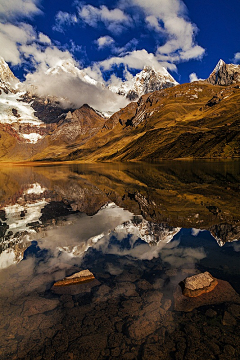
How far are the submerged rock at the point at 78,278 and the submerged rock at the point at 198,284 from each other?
5.64 metres

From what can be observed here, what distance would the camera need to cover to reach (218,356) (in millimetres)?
8102

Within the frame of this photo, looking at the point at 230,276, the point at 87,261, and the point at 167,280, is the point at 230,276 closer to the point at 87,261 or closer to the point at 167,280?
the point at 167,280

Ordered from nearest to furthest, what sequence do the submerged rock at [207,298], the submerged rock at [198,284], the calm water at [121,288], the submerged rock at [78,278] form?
the calm water at [121,288] < the submerged rock at [207,298] < the submerged rock at [198,284] < the submerged rock at [78,278]

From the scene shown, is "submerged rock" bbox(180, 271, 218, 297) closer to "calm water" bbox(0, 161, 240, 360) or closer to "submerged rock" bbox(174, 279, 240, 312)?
"submerged rock" bbox(174, 279, 240, 312)

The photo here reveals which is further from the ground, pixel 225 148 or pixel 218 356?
pixel 225 148

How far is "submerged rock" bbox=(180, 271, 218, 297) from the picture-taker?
11.7 m

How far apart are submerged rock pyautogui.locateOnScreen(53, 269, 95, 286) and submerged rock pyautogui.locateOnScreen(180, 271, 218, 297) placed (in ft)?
18.5

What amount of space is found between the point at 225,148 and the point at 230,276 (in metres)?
208

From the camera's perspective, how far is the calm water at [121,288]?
8.85m

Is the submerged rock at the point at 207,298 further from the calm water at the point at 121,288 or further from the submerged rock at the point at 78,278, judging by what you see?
the submerged rock at the point at 78,278

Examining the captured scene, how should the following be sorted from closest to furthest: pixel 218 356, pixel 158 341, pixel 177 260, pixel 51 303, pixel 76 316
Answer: pixel 218 356 < pixel 158 341 < pixel 76 316 < pixel 51 303 < pixel 177 260

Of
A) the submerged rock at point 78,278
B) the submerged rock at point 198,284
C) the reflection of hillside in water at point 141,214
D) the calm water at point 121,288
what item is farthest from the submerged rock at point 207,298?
the reflection of hillside in water at point 141,214

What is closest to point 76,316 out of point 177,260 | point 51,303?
point 51,303

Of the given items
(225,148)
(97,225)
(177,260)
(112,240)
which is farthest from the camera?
(225,148)
